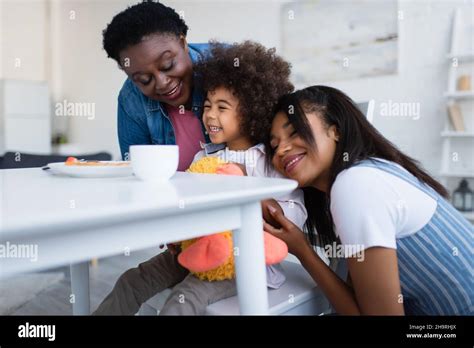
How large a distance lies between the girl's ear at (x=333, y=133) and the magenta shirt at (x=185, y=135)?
1.64ft

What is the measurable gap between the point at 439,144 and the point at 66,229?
241 centimetres

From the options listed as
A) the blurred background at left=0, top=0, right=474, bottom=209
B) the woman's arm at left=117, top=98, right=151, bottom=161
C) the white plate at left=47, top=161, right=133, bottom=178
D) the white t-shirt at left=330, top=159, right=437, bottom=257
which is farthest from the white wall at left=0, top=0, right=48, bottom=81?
the white t-shirt at left=330, top=159, right=437, bottom=257

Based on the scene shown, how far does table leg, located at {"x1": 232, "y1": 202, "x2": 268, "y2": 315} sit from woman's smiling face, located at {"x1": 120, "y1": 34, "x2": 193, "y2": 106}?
681 millimetres

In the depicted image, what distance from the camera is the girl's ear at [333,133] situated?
88cm

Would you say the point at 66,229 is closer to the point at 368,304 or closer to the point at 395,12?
the point at 368,304

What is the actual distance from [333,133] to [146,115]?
0.69 m

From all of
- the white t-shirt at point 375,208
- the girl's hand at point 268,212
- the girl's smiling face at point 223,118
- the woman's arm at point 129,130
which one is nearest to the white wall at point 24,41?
the woman's arm at point 129,130

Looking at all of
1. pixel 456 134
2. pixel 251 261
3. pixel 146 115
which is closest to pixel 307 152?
pixel 251 261

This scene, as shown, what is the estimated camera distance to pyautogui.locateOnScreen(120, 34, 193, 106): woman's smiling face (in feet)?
3.47

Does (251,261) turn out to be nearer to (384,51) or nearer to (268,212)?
(268,212)

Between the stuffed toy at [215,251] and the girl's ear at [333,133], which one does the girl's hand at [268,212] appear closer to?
the stuffed toy at [215,251]

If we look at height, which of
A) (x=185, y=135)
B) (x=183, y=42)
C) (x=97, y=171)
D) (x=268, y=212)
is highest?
(x=183, y=42)

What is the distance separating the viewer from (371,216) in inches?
27.0
